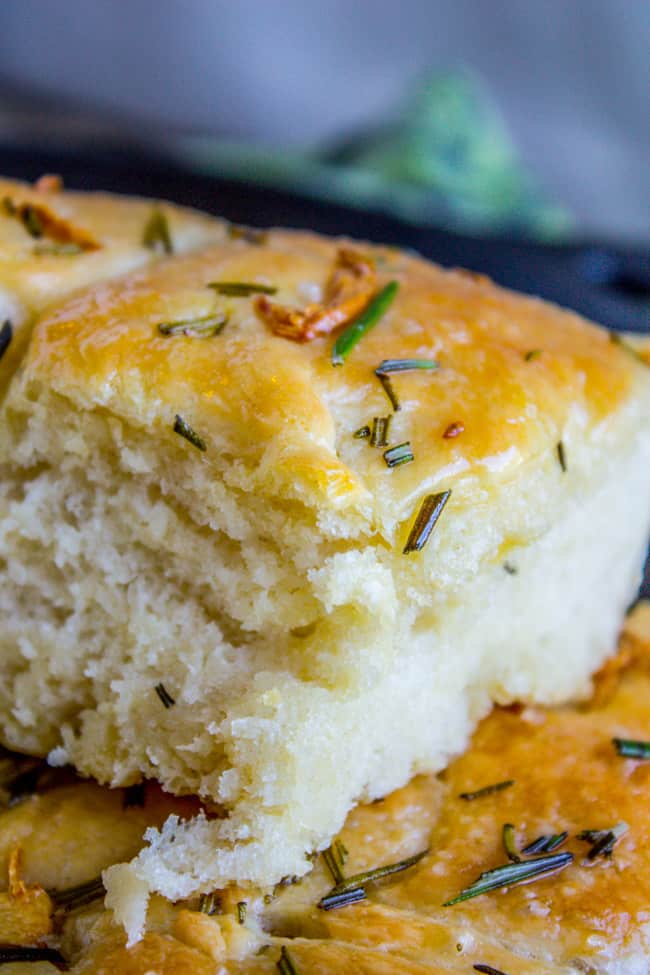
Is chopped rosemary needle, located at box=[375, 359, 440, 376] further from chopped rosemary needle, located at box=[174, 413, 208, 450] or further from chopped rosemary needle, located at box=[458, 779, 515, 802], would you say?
chopped rosemary needle, located at box=[458, 779, 515, 802]

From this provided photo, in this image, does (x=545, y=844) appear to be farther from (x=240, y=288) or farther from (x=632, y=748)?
(x=240, y=288)

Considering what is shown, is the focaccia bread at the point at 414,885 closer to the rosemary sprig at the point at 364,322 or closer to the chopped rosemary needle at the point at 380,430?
the chopped rosemary needle at the point at 380,430

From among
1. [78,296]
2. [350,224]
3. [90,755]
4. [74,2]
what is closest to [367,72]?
[74,2]

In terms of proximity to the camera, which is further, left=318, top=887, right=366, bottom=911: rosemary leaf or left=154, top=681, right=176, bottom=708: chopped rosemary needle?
left=154, top=681, right=176, bottom=708: chopped rosemary needle

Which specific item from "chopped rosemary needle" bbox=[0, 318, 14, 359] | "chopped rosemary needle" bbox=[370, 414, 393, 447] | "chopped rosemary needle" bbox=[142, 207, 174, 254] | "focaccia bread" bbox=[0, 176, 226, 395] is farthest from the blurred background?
"chopped rosemary needle" bbox=[370, 414, 393, 447]


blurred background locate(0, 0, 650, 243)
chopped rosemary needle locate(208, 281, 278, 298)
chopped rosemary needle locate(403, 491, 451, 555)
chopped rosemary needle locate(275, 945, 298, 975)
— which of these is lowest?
blurred background locate(0, 0, 650, 243)
